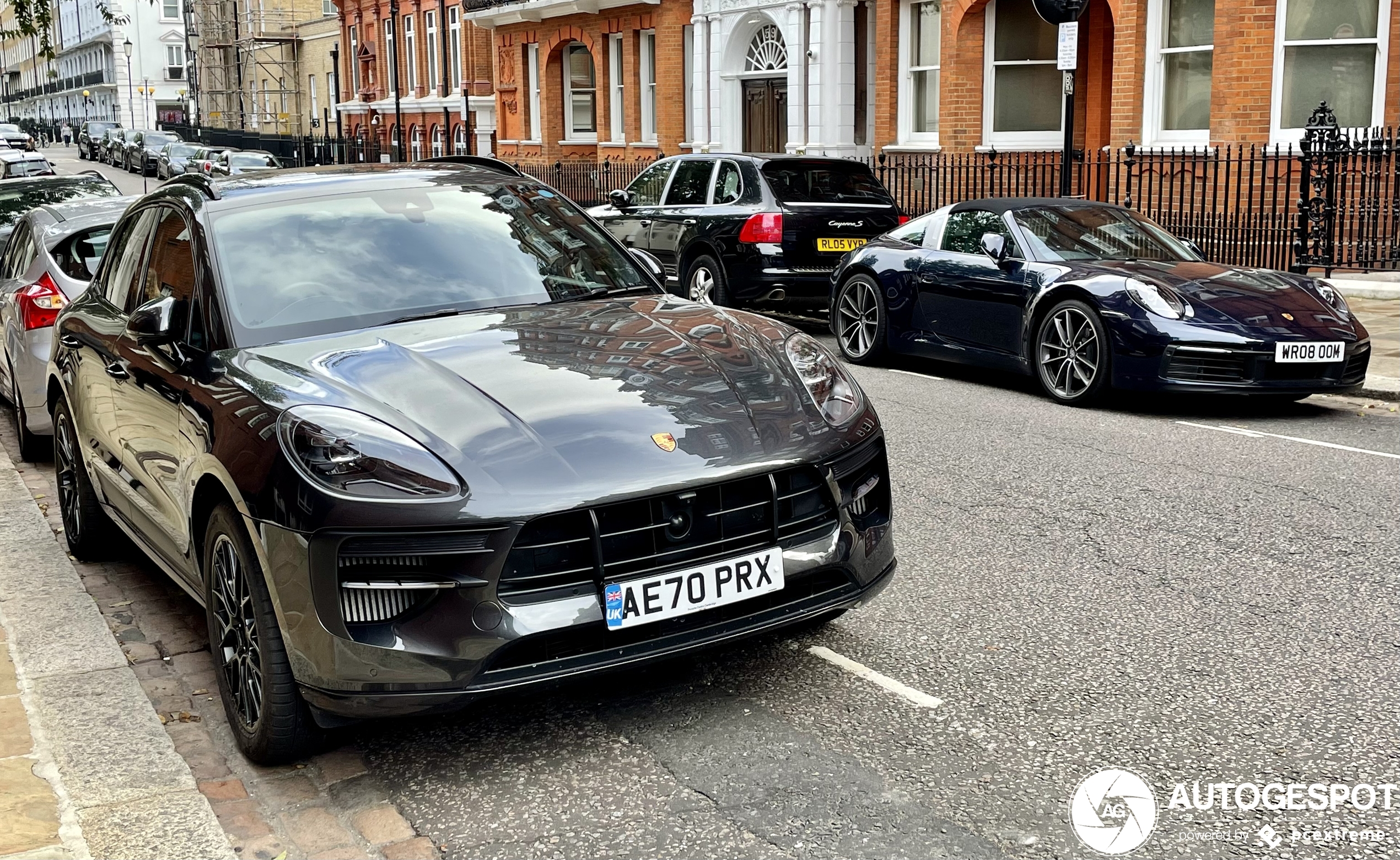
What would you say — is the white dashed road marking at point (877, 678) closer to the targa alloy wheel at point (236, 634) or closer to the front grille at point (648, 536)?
the front grille at point (648, 536)

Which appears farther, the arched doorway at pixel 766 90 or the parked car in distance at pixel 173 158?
the parked car in distance at pixel 173 158

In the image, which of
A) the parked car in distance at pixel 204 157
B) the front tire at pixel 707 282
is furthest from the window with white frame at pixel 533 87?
the front tire at pixel 707 282

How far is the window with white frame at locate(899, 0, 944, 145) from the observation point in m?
23.7

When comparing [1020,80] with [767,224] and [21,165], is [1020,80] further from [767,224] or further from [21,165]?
[21,165]

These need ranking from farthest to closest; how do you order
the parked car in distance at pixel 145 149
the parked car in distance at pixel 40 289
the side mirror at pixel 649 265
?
1. the parked car in distance at pixel 145 149
2. the parked car in distance at pixel 40 289
3. the side mirror at pixel 649 265

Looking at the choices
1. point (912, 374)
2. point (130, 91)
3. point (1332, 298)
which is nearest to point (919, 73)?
point (912, 374)

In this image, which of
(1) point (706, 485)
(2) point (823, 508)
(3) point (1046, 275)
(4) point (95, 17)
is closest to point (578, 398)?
(1) point (706, 485)

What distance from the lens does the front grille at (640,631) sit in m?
3.73

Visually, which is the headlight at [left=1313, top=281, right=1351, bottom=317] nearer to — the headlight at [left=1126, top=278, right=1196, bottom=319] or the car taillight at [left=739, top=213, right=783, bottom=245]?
the headlight at [left=1126, top=278, right=1196, bottom=319]

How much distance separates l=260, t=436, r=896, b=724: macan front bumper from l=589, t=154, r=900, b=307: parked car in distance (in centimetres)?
1030

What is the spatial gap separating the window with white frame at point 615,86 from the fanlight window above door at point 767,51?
605 cm

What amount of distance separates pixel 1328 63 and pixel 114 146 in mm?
54215

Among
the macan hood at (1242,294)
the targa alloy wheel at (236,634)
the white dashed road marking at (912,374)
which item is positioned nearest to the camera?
the targa alloy wheel at (236,634)

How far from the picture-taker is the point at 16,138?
6588 centimetres
